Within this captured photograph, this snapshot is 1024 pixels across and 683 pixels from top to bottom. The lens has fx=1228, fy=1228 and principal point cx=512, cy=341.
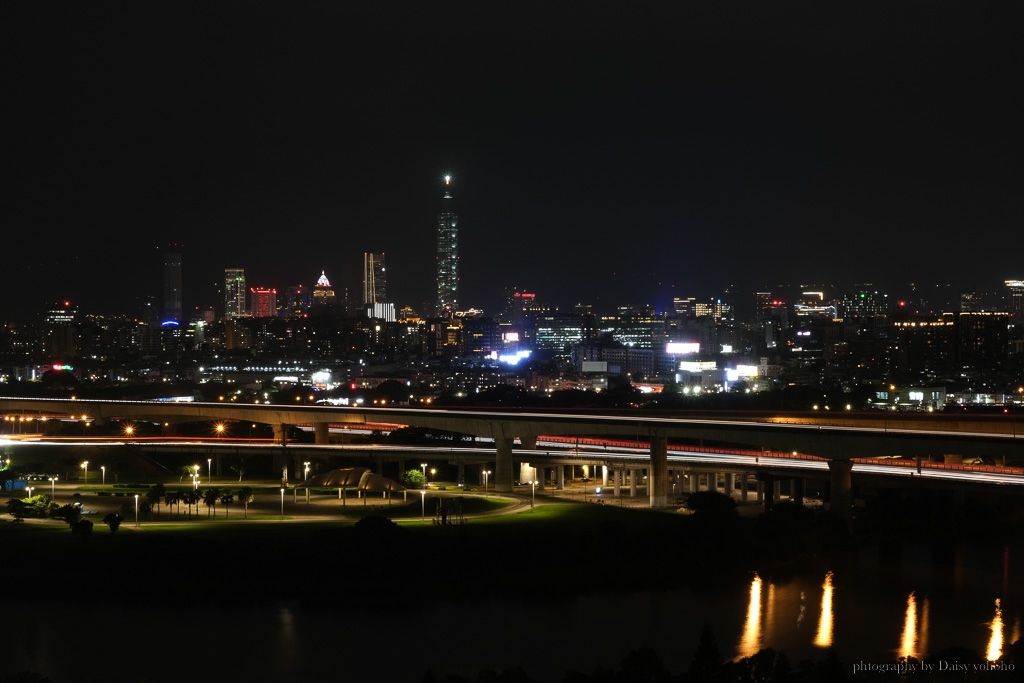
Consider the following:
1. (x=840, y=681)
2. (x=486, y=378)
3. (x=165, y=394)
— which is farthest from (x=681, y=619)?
(x=486, y=378)

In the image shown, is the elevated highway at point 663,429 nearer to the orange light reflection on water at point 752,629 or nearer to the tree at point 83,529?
the orange light reflection on water at point 752,629

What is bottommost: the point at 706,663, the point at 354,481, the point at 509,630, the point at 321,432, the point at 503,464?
the point at 509,630

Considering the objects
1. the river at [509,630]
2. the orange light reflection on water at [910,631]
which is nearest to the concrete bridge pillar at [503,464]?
the river at [509,630]

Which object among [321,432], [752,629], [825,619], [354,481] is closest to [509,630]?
[752,629]

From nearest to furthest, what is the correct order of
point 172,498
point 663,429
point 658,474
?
point 172,498
point 658,474
point 663,429

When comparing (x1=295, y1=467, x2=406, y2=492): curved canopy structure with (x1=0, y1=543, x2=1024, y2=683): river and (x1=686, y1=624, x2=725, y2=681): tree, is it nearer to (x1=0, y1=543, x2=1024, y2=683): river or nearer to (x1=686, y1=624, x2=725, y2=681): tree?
(x1=0, y1=543, x2=1024, y2=683): river

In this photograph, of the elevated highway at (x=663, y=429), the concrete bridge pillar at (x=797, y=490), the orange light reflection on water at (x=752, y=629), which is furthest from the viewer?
the concrete bridge pillar at (x=797, y=490)

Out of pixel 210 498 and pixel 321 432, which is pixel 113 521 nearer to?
pixel 210 498

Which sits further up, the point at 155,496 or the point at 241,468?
the point at 155,496
